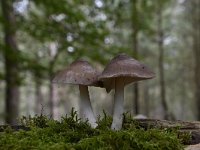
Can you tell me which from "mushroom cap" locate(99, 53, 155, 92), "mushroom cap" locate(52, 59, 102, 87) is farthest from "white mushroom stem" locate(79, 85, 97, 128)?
"mushroom cap" locate(99, 53, 155, 92)

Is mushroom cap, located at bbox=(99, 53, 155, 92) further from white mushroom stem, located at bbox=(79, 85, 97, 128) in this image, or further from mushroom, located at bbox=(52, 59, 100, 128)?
white mushroom stem, located at bbox=(79, 85, 97, 128)

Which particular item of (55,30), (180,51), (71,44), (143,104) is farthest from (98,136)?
(143,104)

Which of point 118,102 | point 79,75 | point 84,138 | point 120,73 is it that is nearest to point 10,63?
point 79,75

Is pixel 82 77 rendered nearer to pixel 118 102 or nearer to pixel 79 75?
pixel 79 75

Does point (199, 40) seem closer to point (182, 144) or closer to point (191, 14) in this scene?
point (191, 14)

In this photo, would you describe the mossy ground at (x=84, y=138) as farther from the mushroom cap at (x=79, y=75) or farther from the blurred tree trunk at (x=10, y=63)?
the blurred tree trunk at (x=10, y=63)

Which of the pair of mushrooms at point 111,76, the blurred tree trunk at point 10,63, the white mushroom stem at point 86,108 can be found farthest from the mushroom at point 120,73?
the blurred tree trunk at point 10,63
